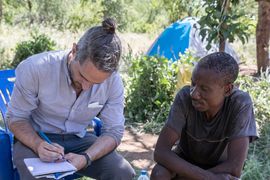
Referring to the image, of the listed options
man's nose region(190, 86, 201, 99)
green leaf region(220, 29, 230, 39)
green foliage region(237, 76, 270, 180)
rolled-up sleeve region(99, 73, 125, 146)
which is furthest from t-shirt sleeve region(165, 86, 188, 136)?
green leaf region(220, 29, 230, 39)

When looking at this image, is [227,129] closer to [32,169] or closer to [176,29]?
[32,169]

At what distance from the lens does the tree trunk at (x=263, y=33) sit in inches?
205

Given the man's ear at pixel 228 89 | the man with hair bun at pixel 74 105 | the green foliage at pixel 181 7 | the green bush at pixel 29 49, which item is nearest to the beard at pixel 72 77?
the man with hair bun at pixel 74 105

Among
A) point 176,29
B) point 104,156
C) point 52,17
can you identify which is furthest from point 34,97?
point 52,17

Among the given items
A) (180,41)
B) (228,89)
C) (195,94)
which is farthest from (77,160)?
(180,41)

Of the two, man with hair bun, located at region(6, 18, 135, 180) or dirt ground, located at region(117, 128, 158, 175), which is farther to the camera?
dirt ground, located at region(117, 128, 158, 175)

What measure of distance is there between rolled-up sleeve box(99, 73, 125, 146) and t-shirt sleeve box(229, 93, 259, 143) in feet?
2.62

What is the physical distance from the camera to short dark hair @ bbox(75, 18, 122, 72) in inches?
63.1

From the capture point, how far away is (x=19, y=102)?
1.78 m

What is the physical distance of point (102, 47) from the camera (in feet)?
5.24

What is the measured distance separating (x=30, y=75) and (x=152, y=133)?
2318 millimetres

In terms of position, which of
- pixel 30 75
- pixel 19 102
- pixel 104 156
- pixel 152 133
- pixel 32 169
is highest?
pixel 30 75

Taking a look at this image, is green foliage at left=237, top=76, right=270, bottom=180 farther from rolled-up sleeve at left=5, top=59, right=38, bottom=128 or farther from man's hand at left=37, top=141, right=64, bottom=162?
rolled-up sleeve at left=5, top=59, right=38, bottom=128

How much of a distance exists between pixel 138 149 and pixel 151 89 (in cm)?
124
